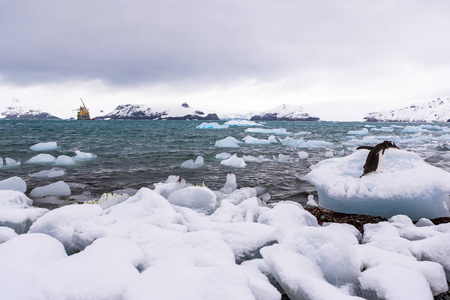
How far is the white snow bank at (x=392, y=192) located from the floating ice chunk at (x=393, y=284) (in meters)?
2.61

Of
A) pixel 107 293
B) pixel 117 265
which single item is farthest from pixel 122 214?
pixel 107 293

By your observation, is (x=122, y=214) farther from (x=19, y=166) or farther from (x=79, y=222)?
(x=19, y=166)

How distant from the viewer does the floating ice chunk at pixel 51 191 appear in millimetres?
5883

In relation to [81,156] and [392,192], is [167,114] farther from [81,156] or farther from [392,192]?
[392,192]

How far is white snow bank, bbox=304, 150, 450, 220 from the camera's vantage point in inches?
175

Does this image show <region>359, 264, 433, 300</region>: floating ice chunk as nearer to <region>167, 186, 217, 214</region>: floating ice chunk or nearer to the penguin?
<region>167, 186, 217, 214</region>: floating ice chunk

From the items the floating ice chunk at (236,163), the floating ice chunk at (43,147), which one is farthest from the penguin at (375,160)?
the floating ice chunk at (43,147)

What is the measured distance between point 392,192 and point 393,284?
9.65 feet

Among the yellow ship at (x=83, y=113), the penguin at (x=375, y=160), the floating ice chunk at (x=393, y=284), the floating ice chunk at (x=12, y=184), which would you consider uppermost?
the yellow ship at (x=83, y=113)

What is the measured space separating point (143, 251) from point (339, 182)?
410cm

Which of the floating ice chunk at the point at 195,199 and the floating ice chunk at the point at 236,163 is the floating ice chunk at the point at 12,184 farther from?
the floating ice chunk at the point at 236,163

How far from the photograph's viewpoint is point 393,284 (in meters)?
2.11

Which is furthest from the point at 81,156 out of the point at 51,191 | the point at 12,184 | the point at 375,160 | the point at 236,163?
the point at 375,160

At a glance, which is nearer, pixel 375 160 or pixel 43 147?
pixel 375 160
